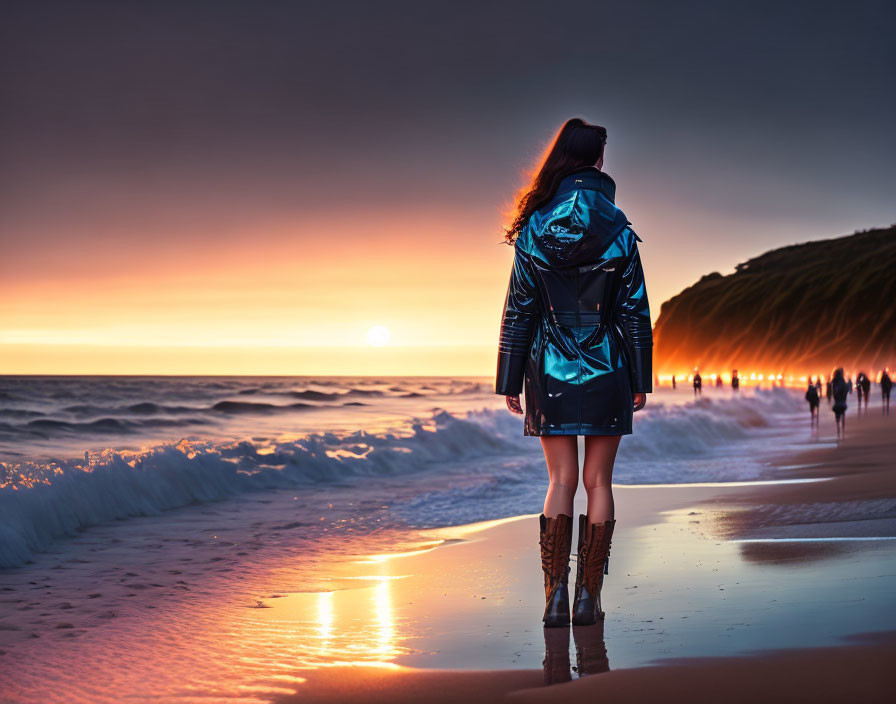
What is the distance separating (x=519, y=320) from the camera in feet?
13.4

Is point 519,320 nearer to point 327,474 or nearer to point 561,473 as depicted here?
point 561,473

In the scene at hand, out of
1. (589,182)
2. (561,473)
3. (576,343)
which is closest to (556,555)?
(561,473)

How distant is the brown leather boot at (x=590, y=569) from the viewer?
3.73 meters

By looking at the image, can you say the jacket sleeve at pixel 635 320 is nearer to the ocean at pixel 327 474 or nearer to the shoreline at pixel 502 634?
the shoreline at pixel 502 634

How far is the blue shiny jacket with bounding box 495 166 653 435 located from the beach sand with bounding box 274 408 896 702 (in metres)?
0.95

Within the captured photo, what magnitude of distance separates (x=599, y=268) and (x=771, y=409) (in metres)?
35.0

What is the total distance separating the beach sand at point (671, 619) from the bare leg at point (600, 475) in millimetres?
474

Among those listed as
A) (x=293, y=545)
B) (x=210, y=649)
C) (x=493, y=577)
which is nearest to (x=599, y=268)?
(x=493, y=577)

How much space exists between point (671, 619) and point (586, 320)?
1415 mm

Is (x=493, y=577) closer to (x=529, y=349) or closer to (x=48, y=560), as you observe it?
(x=529, y=349)

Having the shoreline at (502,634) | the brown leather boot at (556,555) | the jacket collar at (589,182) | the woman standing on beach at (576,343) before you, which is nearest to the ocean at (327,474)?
the shoreline at (502,634)

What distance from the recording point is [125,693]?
9.86 ft

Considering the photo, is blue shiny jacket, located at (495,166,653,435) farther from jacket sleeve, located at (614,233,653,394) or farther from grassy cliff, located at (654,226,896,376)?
grassy cliff, located at (654,226,896,376)

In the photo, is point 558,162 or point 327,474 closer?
point 558,162
